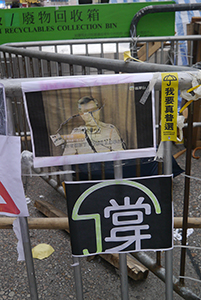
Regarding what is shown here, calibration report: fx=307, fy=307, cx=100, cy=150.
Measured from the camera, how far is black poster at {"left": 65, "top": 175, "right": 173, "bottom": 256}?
5.13ft

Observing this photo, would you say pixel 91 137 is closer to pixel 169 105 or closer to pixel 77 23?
pixel 169 105

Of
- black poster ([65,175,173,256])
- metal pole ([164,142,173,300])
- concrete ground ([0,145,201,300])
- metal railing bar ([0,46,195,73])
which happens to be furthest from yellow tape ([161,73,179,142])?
concrete ground ([0,145,201,300])

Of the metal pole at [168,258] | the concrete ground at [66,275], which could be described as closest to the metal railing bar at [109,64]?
the metal pole at [168,258]

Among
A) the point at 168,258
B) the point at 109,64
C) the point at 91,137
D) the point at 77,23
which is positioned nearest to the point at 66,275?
the point at 168,258

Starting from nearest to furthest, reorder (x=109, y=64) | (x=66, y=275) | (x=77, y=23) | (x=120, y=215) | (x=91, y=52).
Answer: (x=120, y=215) < (x=109, y=64) < (x=66, y=275) < (x=77, y=23) < (x=91, y=52)

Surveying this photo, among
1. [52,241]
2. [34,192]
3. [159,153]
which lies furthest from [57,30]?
[159,153]

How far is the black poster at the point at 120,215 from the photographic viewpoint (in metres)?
1.56

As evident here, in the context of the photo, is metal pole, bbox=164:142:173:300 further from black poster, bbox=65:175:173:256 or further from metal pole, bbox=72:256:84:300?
metal pole, bbox=72:256:84:300

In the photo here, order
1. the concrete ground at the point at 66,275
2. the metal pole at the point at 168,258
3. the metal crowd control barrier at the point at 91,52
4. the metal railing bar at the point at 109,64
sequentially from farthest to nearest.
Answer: the metal crowd control barrier at the point at 91,52 → the concrete ground at the point at 66,275 → the metal railing bar at the point at 109,64 → the metal pole at the point at 168,258

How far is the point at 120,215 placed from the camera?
1.62m

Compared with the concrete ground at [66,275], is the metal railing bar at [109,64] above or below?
above

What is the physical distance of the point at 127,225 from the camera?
5.38ft

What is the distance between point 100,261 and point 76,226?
1.33 m

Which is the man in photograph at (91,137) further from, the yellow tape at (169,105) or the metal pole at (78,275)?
the metal pole at (78,275)
